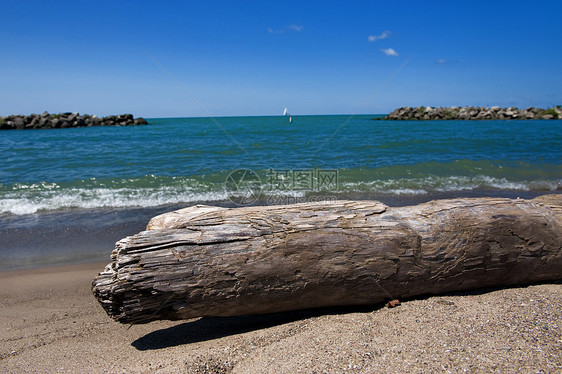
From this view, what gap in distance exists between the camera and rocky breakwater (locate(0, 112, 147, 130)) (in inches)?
1721

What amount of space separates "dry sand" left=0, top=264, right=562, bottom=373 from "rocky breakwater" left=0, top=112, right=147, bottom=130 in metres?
52.8

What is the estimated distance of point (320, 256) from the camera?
289 centimetres

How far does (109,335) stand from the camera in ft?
10.1

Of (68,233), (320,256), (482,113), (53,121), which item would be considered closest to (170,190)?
(68,233)

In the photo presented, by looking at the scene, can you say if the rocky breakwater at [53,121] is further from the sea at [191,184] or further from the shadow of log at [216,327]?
the shadow of log at [216,327]

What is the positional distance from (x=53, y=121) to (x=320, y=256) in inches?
2175

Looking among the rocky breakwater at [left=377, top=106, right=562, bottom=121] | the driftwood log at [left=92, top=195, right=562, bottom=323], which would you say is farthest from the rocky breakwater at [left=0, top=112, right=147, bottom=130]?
the rocky breakwater at [left=377, top=106, right=562, bottom=121]

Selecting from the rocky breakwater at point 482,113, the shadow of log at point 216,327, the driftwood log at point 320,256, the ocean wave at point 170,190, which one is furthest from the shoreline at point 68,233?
the rocky breakwater at point 482,113

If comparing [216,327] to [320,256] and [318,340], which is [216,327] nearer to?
[318,340]

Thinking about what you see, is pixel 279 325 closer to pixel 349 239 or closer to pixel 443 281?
pixel 349 239

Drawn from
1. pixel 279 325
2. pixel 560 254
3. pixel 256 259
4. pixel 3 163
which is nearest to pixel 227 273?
pixel 256 259

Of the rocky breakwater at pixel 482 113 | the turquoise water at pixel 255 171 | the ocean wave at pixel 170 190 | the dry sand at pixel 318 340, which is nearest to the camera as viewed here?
the dry sand at pixel 318 340

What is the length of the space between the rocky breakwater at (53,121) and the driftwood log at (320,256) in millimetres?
53815

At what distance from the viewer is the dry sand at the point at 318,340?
2285 millimetres
